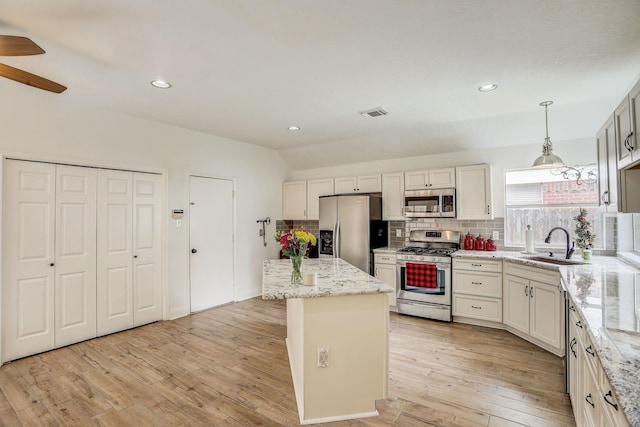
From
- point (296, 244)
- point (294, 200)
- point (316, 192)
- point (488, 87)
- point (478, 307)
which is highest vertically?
point (488, 87)

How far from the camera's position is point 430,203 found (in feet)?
15.6

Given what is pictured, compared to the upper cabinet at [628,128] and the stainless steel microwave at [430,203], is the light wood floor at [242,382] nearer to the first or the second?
the stainless steel microwave at [430,203]

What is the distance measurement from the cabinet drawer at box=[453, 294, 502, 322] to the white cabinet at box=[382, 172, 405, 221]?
4.84 feet

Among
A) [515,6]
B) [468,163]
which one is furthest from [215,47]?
[468,163]

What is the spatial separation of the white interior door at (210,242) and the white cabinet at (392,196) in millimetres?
2521

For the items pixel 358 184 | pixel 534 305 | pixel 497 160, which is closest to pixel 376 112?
pixel 358 184

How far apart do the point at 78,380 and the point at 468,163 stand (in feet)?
17.1

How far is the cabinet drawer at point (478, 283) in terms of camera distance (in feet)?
13.1

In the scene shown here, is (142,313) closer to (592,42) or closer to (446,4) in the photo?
→ (446,4)

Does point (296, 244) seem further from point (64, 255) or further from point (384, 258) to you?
point (64, 255)

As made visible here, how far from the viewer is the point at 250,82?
2984mm

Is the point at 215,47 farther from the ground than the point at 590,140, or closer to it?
farther from the ground

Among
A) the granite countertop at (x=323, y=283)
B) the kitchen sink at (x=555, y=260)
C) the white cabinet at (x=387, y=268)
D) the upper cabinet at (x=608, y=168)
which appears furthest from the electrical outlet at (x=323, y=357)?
the kitchen sink at (x=555, y=260)

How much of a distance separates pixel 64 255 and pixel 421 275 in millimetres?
4309
